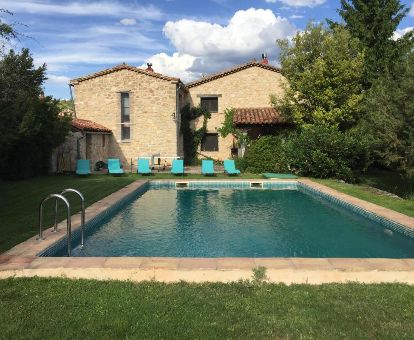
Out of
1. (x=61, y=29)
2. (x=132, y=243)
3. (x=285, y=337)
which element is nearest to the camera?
Result: (x=285, y=337)

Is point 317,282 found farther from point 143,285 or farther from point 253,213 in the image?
point 253,213

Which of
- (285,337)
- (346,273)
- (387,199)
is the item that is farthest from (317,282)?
(387,199)

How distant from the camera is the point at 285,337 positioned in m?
4.09

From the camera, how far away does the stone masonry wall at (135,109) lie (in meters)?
24.2

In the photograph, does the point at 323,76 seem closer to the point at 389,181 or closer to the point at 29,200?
the point at 389,181

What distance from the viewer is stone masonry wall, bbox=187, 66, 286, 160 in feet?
87.7

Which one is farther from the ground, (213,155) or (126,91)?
(126,91)

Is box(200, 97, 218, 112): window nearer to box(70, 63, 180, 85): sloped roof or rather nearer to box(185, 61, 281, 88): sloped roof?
box(185, 61, 281, 88): sloped roof

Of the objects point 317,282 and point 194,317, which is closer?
point 194,317

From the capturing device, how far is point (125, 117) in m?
24.8

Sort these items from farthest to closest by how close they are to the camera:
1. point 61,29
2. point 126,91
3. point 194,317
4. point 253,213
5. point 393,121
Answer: point 126,91, point 61,29, point 393,121, point 253,213, point 194,317

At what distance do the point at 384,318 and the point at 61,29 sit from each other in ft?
52.3

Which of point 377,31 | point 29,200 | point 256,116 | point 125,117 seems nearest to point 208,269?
point 29,200

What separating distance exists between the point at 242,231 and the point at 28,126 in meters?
9.89
